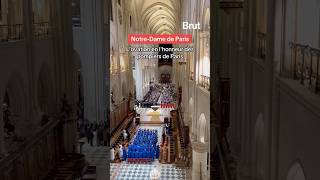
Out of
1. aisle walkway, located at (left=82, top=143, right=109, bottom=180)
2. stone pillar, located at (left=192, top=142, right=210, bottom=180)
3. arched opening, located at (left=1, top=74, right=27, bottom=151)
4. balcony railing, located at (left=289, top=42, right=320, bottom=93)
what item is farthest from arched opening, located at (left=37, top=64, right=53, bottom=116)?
balcony railing, located at (left=289, top=42, right=320, bottom=93)

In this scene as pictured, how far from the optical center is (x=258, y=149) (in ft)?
24.8

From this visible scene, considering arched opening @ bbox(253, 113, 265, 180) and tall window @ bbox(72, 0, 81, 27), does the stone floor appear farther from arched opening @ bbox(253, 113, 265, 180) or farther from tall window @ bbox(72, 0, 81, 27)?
arched opening @ bbox(253, 113, 265, 180)

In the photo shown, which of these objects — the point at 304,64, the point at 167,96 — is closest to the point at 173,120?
the point at 167,96

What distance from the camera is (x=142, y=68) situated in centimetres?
4256

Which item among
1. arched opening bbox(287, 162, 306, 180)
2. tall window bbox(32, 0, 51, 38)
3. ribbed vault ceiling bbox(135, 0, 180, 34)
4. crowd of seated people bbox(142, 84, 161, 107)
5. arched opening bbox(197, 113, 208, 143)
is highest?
ribbed vault ceiling bbox(135, 0, 180, 34)

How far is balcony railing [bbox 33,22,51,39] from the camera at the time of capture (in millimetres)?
12598

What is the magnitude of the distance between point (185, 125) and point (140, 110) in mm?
11042

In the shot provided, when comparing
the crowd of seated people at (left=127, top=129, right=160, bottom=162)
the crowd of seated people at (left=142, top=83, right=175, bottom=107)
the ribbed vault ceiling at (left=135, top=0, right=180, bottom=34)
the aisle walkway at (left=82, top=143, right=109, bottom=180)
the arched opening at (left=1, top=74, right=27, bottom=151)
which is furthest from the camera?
the crowd of seated people at (left=142, top=83, right=175, bottom=107)

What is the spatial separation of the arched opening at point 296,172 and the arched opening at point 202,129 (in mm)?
14041

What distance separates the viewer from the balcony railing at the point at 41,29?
12.6 metres

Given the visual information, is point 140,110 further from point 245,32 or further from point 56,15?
point 245,32

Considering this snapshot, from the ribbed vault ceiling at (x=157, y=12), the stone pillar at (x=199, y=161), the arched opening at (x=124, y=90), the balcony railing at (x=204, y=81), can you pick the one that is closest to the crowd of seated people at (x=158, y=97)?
the arched opening at (x=124, y=90)

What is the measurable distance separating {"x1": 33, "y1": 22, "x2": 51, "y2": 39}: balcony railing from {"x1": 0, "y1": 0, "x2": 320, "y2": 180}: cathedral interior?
0.06m

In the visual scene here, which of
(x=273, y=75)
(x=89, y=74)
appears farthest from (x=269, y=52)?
(x=89, y=74)
